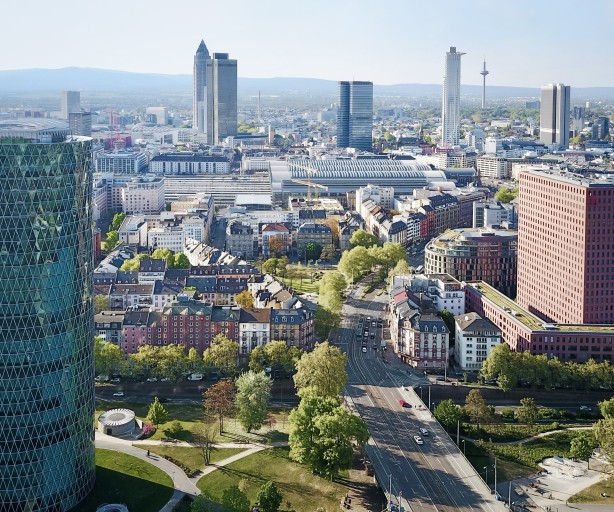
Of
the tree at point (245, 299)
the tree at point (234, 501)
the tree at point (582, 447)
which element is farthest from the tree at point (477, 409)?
the tree at point (245, 299)

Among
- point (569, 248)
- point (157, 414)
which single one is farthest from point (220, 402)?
point (569, 248)

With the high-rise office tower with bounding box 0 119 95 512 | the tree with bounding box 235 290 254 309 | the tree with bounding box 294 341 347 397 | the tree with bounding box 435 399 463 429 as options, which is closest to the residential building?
the tree with bounding box 235 290 254 309

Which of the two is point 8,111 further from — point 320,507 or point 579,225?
point 579,225

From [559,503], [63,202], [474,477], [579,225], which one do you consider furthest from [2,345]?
[579,225]

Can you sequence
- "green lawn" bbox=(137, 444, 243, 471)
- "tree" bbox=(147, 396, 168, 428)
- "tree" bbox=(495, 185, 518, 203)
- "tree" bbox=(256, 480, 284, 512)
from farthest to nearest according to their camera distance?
1. "tree" bbox=(495, 185, 518, 203)
2. "tree" bbox=(147, 396, 168, 428)
3. "green lawn" bbox=(137, 444, 243, 471)
4. "tree" bbox=(256, 480, 284, 512)

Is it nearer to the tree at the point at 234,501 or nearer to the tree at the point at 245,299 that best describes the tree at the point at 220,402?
the tree at the point at 234,501

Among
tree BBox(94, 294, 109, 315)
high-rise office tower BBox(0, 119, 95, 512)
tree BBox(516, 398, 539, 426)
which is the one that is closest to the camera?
high-rise office tower BBox(0, 119, 95, 512)

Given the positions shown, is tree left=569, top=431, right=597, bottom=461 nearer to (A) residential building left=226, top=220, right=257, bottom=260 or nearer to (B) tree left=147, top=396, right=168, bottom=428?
(B) tree left=147, top=396, right=168, bottom=428
